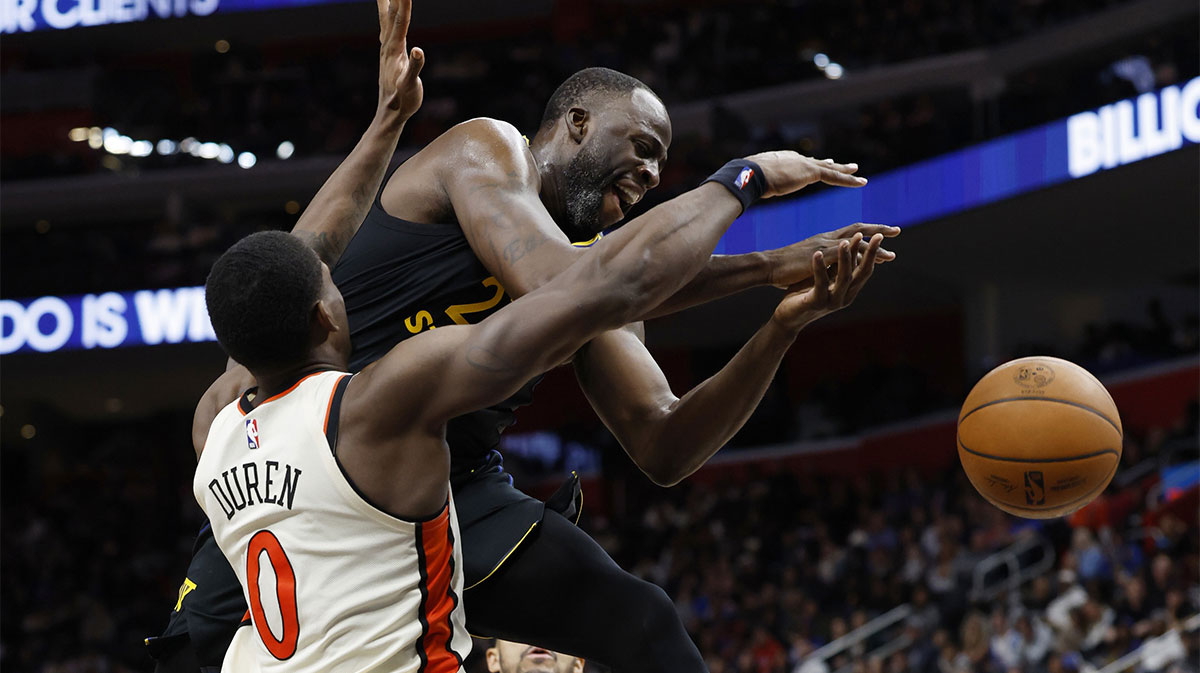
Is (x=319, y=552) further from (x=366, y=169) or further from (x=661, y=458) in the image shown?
(x=366, y=169)

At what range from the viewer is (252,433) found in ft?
8.62

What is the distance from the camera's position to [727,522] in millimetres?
15992

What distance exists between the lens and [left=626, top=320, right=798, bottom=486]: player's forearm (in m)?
3.38

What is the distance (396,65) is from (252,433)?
1.30 metres

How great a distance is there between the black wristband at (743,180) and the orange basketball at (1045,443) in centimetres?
164

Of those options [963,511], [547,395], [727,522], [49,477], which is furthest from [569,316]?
[49,477]

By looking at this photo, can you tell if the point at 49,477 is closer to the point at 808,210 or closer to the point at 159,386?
the point at 159,386

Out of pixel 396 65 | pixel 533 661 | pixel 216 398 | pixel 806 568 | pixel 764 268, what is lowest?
pixel 806 568

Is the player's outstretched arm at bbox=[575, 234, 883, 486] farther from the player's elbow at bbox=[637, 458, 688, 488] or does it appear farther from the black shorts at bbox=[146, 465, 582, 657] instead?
the black shorts at bbox=[146, 465, 582, 657]

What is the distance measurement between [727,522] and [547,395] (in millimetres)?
6326

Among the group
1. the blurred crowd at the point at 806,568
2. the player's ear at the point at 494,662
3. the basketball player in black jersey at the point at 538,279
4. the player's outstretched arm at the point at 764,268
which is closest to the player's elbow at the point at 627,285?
the basketball player in black jersey at the point at 538,279

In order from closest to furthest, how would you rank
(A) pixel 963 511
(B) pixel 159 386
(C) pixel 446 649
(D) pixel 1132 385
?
1. (C) pixel 446 649
2. (A) pixel 963 511
3. (D) pixel 1132 385
4. (B) pixel 159 386

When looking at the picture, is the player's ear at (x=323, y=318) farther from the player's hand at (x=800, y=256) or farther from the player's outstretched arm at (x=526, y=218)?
the player's hand at (x=800, y=256)

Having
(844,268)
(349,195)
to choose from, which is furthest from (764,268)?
(349,195)
